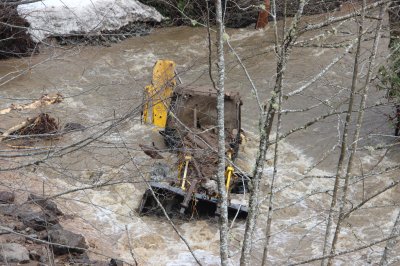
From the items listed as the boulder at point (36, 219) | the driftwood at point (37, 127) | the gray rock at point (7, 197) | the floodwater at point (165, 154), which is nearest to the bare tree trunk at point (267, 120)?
the floodwater at point (165, 154)

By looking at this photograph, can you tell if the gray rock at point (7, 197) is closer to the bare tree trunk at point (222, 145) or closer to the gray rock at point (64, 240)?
the gray rock at point (64, 240)

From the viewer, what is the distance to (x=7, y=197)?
7.73 m

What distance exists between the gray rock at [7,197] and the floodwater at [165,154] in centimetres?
25

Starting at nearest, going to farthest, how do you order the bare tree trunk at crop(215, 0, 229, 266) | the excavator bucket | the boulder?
1. the bare tree trunk at crop(215, 0, 229, 266)
2. the boulder
3. the excavator bucket

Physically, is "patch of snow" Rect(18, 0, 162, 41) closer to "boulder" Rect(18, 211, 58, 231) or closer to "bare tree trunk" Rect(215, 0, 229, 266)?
"boulder" Rect(18, 211, 58, 231)

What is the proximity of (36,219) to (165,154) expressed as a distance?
361 centimetres

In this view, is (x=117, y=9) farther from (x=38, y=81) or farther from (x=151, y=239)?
(x=151, y=239)

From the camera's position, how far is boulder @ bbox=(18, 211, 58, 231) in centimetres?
745

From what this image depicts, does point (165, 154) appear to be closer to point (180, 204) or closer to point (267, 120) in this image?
point (180, 204)

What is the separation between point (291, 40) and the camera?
3.32 meters

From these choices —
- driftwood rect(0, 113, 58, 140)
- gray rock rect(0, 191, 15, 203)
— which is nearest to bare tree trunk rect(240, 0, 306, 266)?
gray rock rect(0, 191, 15, 203)

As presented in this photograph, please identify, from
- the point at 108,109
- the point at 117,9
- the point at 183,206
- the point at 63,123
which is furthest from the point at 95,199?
the point at 117,9

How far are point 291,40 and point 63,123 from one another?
883cm

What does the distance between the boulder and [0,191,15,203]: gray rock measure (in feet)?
0.80
